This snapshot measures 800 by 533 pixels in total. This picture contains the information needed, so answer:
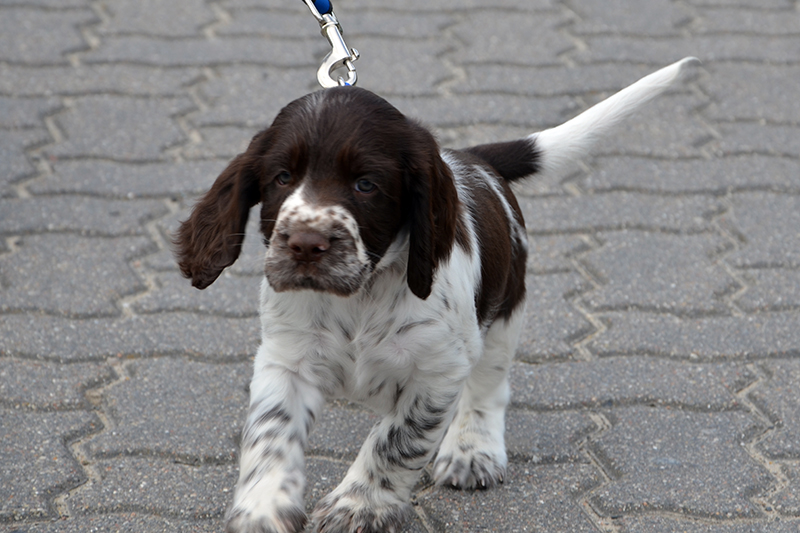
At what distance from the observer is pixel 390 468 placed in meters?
2.55

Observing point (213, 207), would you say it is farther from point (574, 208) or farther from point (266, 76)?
point (266, 76)

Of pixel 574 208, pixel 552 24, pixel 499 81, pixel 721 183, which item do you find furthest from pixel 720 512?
pixel 552 24

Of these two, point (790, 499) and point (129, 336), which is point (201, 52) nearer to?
point (129, 336)

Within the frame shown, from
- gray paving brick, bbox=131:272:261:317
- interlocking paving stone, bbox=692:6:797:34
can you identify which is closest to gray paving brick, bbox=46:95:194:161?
gray paving brick, bbox=131:272:261:317

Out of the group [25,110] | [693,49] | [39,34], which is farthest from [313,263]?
[693,49]

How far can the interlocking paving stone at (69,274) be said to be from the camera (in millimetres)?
3586

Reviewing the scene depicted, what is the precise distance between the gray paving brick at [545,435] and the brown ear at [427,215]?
0.89 m

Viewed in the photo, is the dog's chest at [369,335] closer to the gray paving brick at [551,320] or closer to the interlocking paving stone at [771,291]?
the gray paving brick at [551,320]

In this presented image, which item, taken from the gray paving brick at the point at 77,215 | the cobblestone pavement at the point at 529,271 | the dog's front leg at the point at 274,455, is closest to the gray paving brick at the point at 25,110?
the cobblestone pavement at the point at 529,271

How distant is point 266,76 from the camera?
17.2 feet

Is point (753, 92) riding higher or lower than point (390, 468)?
higher

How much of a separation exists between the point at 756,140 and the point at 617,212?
1.03m

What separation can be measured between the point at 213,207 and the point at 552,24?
390 cm

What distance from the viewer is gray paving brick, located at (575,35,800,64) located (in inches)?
217
